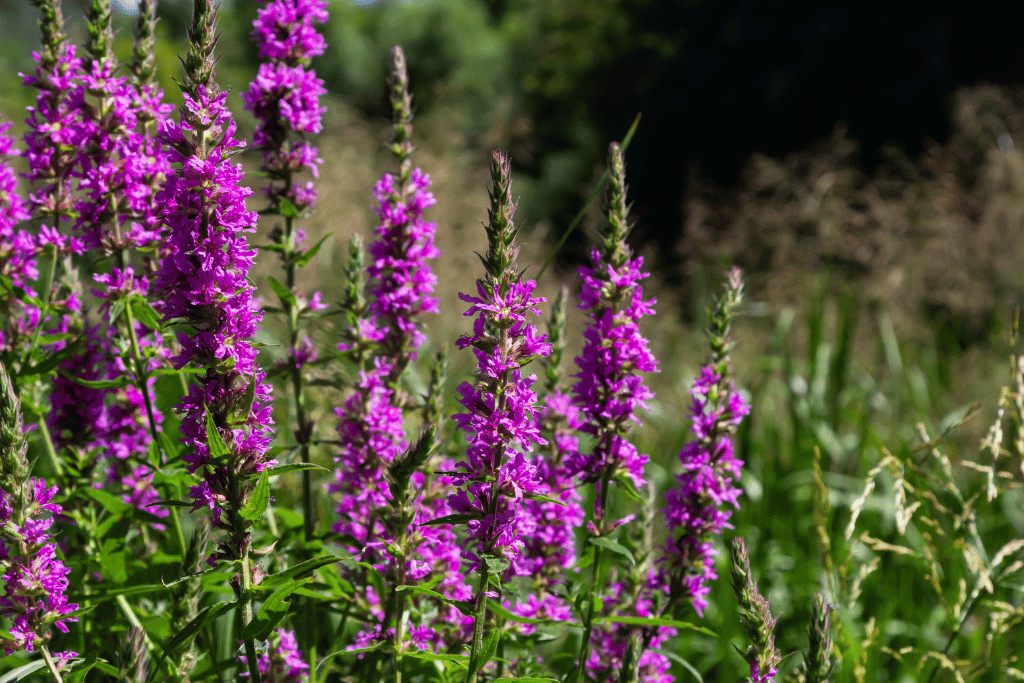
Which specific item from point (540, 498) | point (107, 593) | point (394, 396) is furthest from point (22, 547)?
point (394, 396)

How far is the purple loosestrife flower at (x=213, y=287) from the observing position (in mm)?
1611

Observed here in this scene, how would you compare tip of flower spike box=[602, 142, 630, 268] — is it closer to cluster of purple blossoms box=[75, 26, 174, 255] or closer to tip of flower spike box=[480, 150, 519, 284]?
tip of flower spike box=[480, 150, 519, 284]

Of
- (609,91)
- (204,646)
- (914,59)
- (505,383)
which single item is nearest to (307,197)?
(505,383)

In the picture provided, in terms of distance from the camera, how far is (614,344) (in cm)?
212

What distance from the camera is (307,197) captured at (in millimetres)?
2539

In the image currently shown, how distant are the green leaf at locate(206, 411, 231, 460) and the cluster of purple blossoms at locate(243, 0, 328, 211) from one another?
3.67 feet

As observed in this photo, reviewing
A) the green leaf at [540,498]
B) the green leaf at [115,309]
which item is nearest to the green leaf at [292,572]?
the green leaf at [540,498]

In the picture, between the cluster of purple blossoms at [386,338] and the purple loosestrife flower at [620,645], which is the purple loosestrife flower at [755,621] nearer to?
the purple loosestrife flower at [620,645]

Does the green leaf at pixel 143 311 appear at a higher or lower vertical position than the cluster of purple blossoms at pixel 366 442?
higher

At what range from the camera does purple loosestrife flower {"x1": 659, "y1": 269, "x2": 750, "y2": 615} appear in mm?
2404

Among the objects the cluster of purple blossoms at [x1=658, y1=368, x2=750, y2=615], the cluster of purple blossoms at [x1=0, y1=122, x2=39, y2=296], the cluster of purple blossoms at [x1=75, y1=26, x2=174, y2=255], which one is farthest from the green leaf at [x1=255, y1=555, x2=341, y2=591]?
the cluster of purple blossoms at [x1=0, y1=122, x2=39, y2=296]

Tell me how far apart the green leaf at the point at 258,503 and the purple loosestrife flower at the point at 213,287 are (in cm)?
4

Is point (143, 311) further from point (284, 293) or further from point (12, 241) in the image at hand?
point (12, 241)

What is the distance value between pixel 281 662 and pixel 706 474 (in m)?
1.28
